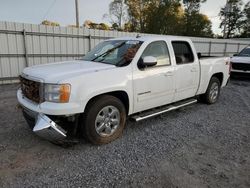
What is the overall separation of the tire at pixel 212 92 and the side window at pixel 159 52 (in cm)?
219

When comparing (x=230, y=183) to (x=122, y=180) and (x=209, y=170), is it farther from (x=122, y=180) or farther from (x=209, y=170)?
(x=122, y=180)

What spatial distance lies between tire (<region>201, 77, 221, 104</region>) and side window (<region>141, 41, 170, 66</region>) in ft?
7.20

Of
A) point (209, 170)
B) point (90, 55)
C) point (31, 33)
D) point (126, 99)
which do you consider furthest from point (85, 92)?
point (31, 33)

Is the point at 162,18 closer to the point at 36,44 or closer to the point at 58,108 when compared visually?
the point at 36,44

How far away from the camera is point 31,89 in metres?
3.44

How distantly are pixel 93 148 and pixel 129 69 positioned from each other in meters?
1.49

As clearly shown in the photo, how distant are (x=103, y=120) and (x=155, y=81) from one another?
1.33 m

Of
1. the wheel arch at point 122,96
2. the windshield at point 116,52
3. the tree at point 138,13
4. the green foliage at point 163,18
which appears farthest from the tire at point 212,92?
the tree at point 138,13

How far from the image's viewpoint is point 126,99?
12.7 ft

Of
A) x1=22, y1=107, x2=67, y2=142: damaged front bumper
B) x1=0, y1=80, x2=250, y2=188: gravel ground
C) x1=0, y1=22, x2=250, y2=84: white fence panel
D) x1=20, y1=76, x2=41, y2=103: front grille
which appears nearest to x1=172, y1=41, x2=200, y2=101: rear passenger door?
x1=0, y1=80, x2=250, y2=188: gravel ground

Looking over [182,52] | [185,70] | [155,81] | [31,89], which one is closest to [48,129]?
[31,89]

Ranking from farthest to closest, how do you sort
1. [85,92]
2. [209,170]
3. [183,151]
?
[183,151], [85,92], [209,170]

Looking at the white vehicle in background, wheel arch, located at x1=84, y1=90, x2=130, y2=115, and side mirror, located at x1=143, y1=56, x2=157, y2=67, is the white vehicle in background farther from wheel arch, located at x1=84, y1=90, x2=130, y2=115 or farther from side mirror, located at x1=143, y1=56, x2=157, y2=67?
wheel arch, located at x1=84, y1=90, x2=130, y2=115

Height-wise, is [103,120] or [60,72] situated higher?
[60,72]
